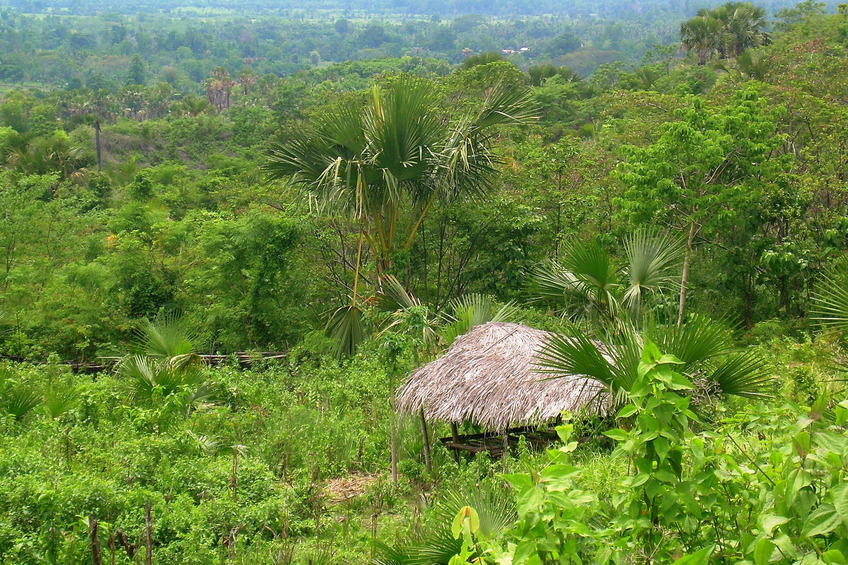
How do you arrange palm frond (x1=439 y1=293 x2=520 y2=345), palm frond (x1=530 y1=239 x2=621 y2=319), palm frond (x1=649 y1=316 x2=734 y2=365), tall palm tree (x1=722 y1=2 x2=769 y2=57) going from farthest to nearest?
tall palm tree (x1=722 y1=2 x2=769 y2=57) < palm frond (x1=439 y1=293 x2=520 y2=345) < palm frond (x1=530 y1=239 x2=621 y2=319) < palm frond (x1=649 y1=316 x2=734 y2=365)

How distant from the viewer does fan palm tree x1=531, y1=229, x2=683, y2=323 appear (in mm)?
7406

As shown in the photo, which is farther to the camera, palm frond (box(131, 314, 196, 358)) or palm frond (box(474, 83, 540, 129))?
palm frond (box(474, 83, 540, 129))

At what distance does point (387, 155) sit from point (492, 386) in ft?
15.7

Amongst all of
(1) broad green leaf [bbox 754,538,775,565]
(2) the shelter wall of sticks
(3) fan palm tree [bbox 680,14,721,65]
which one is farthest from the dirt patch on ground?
(3) fan palm tree [bbox 680,14,721,65]

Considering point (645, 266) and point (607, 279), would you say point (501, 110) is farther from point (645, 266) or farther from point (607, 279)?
point (607, 279)

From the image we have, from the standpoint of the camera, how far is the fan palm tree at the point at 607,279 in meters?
7.41

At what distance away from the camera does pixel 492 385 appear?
22.5ft

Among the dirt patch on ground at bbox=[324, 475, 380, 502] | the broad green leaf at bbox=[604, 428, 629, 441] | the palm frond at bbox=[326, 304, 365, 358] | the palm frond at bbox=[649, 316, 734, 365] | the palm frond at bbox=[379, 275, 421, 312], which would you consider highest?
the broad green leaf at bbox=[604, 428, 629, 441]

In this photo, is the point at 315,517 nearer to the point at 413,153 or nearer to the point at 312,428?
the point at 312,428

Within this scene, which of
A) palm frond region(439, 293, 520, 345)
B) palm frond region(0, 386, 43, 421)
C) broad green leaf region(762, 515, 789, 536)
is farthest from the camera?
palm frond region(439, 293, 520, 345)

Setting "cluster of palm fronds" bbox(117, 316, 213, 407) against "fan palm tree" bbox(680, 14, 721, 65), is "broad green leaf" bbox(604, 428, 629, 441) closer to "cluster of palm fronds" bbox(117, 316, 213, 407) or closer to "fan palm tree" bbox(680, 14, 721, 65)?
"cluster of palm fronds" bbox(117, 316, 213, 407)

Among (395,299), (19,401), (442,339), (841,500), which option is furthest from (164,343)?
(841,500)

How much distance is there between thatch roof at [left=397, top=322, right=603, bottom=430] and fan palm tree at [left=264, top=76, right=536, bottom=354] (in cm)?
326

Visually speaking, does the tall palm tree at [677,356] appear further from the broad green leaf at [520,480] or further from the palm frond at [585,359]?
the broad green leaf at [520,480]
